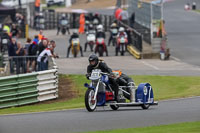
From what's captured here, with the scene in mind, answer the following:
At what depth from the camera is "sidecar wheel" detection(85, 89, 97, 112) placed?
12805mm

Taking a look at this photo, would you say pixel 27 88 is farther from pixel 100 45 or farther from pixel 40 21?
pixel 40 21

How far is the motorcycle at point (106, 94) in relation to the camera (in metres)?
13.0

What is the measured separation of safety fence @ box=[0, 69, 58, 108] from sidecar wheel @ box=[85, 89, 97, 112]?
5.05 m

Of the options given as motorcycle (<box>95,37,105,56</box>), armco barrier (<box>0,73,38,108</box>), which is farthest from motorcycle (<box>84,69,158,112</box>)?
motorcycle (<box>95,37,105,56</box>)

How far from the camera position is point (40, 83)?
60.5ft

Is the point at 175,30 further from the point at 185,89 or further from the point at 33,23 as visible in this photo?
the point at 185,89

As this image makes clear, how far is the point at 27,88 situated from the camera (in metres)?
18.1

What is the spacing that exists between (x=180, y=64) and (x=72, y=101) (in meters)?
11.9

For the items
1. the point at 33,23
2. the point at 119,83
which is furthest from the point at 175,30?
the point at 119,83

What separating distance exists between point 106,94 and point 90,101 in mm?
526

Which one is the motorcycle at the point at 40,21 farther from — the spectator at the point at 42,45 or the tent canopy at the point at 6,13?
the spectator at the point at 42,45

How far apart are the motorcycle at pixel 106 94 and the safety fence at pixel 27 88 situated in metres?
4.62

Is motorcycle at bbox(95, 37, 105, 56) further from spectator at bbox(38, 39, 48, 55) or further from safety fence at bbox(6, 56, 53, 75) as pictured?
safety fence at bbox(6, 56, 53, 75)

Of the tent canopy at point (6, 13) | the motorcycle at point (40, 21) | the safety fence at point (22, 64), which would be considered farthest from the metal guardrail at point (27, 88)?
the motorcycle at point (40, 21)
